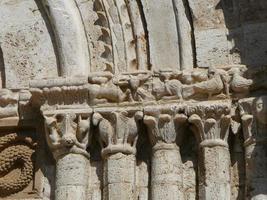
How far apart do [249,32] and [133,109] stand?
3.18 feet

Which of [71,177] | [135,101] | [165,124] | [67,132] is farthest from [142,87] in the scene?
[71,177]

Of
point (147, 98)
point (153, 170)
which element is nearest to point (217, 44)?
point (147, 98)

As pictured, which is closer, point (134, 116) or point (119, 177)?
point (119, 177)

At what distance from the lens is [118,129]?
17.6 feet

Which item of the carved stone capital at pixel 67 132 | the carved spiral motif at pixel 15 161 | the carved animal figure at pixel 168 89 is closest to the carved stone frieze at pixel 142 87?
the carved animal figure at pixel 168 89

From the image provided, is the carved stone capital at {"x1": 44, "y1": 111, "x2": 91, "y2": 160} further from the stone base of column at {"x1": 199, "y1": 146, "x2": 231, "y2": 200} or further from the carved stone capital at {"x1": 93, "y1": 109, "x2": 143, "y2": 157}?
the stone base of column at {"x1": 199, "y1": 146, "x2": 231, "y2": 200}

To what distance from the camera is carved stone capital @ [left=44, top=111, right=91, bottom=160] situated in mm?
5414

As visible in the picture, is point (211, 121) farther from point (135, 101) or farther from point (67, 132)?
point (67, 132)

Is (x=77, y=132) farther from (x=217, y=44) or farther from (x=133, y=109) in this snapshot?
(x=217, y=44)

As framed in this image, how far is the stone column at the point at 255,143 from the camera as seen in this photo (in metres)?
5.07

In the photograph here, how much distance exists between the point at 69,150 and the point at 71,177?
20 centimetres

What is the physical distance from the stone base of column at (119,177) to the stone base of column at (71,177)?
6.1 inches

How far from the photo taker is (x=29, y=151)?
5.67m

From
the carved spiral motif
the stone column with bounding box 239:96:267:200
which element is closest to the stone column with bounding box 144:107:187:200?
the stone column with bounding box 239:96:267:200
